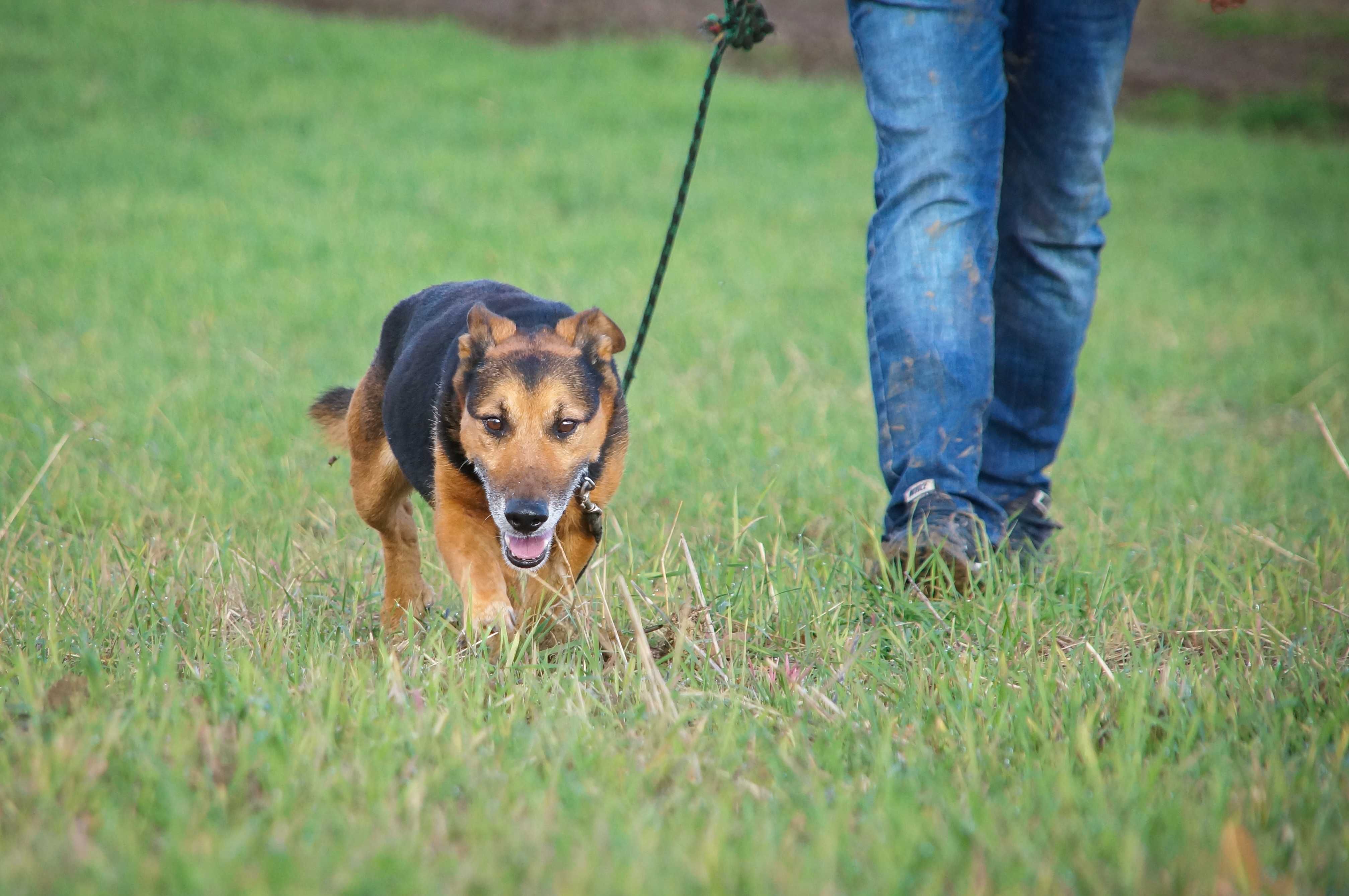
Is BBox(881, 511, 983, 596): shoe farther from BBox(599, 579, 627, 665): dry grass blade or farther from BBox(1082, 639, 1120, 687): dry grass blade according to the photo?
BBox(599, 579, 627, 665): dry grass blade

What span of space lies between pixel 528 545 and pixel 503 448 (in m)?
0.26

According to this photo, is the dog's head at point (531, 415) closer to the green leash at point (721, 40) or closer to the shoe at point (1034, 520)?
the green leash at point (721, 40)

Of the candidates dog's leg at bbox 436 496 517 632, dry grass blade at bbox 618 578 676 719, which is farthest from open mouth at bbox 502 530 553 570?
dry grass blade at bbox 618 578 676 719

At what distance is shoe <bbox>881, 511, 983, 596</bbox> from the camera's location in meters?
2.99

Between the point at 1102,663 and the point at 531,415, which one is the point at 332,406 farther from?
the point at 1102,663

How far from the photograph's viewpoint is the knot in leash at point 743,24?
11.8 ft

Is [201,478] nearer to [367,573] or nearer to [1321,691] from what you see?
[367,573]

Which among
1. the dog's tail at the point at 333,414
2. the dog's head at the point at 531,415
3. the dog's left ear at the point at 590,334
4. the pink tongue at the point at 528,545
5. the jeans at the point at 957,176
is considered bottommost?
the dog's tail at the point at 333,414

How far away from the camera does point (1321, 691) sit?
2.61 m

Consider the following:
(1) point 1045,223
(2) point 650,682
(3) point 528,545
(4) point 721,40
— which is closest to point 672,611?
(3) point 528,545

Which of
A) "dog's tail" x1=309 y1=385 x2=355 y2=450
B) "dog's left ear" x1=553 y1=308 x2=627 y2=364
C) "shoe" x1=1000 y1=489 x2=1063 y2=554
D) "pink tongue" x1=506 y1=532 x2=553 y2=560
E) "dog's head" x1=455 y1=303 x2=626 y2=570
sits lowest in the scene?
"shoe" x1=1000 y1=489 x2=1063 y2=554

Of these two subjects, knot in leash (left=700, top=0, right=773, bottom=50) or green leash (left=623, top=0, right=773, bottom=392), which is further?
knot in leash (left=700, top=0, right=773, bottom=50)

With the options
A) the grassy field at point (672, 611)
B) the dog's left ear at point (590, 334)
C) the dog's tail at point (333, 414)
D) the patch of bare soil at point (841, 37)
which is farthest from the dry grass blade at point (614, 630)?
the patch of bare soil at point (841, 37)

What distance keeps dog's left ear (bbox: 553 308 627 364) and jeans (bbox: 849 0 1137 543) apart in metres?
0.70
